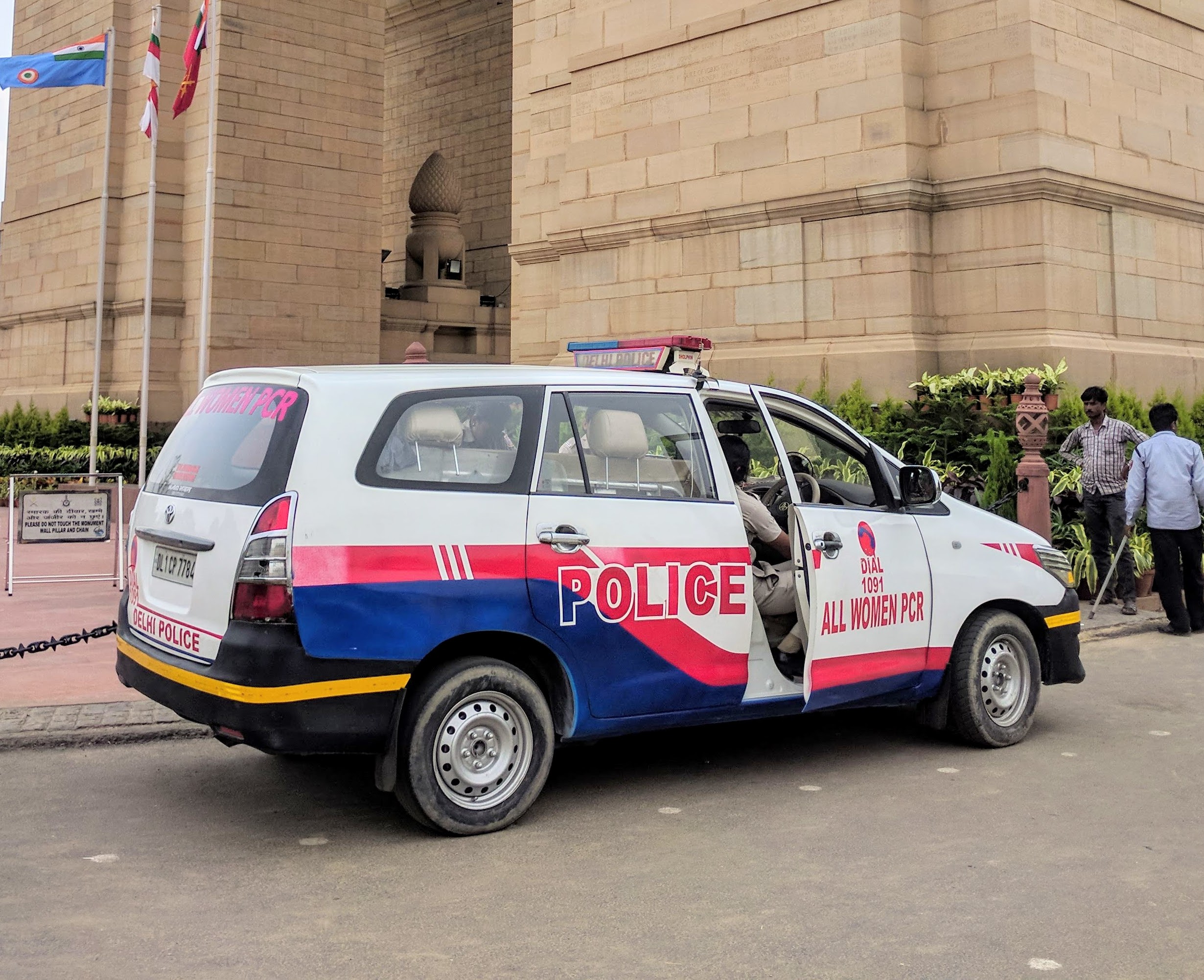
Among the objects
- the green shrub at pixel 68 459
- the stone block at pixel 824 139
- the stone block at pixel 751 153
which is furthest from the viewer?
the green shrub at pixel 68 459

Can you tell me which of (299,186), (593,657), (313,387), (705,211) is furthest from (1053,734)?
(299,186)

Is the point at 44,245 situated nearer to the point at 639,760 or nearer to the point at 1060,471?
the point at 1060,471

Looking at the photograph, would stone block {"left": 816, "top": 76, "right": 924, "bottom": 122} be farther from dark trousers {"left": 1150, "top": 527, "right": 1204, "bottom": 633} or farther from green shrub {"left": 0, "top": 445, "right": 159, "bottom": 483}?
green shrub {"left": 0, "top": 445, "right": 159, "bottom": 483}

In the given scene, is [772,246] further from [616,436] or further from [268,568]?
[268,568]

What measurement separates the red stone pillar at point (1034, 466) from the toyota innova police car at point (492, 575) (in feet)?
14.9

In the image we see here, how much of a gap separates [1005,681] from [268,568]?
12.7 feet

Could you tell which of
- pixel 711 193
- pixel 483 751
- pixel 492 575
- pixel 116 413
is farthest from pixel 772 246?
pixel 116 413

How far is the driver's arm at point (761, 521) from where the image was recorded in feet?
19.9

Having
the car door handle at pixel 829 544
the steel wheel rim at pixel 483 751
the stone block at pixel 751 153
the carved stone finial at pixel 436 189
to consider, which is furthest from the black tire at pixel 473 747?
the carved stone finial at pixel 436 189

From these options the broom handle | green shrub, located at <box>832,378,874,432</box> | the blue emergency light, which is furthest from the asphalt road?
green shrub, located at <box>832,378,874,432</box>

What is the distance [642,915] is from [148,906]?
1.62 meters

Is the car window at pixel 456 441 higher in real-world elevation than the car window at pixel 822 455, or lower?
lower

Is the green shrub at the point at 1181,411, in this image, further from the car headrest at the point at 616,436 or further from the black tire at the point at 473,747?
the black tire at the point at 473,747

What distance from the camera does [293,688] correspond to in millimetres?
4742
